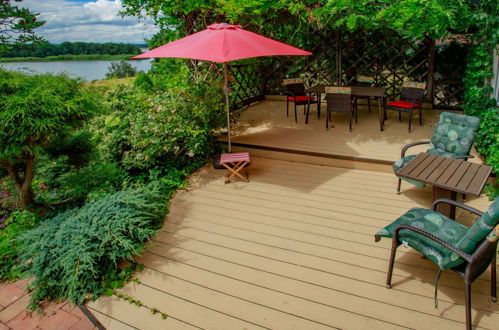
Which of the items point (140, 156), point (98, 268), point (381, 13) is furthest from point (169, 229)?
point (381, 13)

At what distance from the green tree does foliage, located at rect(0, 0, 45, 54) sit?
8.81 feet

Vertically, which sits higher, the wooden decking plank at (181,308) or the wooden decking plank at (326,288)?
the wooden decking plank at (326,288)

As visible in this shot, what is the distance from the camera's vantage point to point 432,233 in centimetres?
275

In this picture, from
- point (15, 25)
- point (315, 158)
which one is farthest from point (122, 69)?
point (315, 158)

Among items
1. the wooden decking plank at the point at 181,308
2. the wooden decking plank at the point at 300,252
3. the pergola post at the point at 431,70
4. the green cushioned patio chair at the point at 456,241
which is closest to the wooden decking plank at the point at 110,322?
the wooden decking plank at the point at 181,308

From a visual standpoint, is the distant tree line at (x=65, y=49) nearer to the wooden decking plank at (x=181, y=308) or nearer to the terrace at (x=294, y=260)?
the terrace at (x=294, y=260)

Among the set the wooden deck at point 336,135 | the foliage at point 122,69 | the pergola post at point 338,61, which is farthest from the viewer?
the foliage at point 122,69

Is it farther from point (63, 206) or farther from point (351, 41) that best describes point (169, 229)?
point (351, 41)

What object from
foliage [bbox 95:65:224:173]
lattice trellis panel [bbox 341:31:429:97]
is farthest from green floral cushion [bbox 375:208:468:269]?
lattice trellis panel [bbox 341:31:429:97]

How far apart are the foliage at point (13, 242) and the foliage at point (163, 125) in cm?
138

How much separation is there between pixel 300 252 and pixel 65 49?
19.1ft

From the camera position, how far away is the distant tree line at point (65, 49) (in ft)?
20.1

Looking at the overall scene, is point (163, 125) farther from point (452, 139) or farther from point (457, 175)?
point (452, 139)

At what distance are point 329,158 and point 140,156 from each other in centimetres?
300
